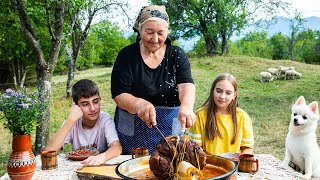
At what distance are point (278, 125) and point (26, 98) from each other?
803 centimetres

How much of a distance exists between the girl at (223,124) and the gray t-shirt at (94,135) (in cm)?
73

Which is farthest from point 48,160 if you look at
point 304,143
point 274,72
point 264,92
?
point 274,72

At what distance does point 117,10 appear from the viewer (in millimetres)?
9664

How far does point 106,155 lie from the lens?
2803mm

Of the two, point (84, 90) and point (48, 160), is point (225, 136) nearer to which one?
point (84, 90)

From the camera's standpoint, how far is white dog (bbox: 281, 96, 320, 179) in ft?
11.3

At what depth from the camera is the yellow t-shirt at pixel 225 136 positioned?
126 inches

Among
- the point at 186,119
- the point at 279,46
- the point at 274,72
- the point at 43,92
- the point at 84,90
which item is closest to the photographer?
the point at 186,119

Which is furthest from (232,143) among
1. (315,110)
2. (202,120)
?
(315,110)

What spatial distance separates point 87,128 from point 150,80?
0.72 m

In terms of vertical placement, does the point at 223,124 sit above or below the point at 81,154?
above

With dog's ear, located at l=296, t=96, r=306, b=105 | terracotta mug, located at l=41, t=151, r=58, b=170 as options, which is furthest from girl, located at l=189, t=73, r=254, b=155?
terracotta mug, located at l=41, t=151, r=58, b=170

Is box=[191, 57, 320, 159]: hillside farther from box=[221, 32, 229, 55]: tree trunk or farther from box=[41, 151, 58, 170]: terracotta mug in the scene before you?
box=[221, 32, 229, 55]: tree trunk

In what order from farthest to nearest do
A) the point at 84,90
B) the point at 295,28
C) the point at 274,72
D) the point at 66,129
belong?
the point at 295,28
the point at 274,72
the point at 84,90
the point at 66,129
